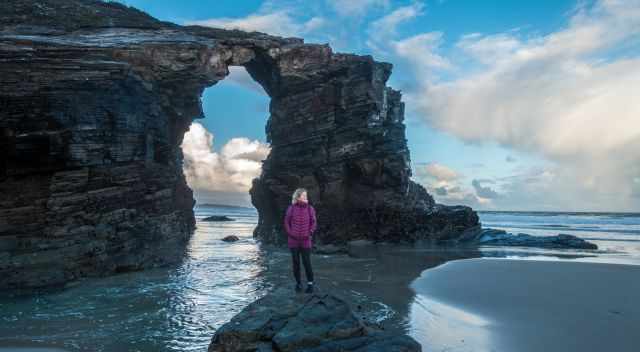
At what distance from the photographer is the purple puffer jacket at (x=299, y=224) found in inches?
438

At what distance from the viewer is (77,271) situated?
17.2m

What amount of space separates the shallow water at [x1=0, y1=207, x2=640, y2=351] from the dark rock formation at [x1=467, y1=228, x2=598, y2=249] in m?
4.62

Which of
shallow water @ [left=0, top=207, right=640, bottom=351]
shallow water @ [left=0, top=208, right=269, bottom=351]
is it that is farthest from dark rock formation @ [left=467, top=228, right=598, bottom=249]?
shallow water @ [left=0, top=208, right=269, bottom=351]

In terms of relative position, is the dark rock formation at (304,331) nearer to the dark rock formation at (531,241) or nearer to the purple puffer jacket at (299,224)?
the purple puffer jacket at (299,224)

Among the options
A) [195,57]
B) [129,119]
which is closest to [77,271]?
[129,119]

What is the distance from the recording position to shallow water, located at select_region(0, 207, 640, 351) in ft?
30.2

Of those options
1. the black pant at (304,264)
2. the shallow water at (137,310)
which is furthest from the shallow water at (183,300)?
the black pant at (304,264)

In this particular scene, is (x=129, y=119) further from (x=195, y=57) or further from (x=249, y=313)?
(x=249, y=313)

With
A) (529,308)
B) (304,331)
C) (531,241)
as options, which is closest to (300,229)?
(304,331)

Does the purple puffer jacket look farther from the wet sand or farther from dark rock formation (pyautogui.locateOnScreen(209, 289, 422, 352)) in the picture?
the wet sand

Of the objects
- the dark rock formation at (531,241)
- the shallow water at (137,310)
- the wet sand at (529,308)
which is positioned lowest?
the shallow water at (137,310)

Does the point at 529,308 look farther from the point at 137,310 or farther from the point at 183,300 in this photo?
the point at 137,310

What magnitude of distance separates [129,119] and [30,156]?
196 inches

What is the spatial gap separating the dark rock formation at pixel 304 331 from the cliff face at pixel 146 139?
1161 centimetres
